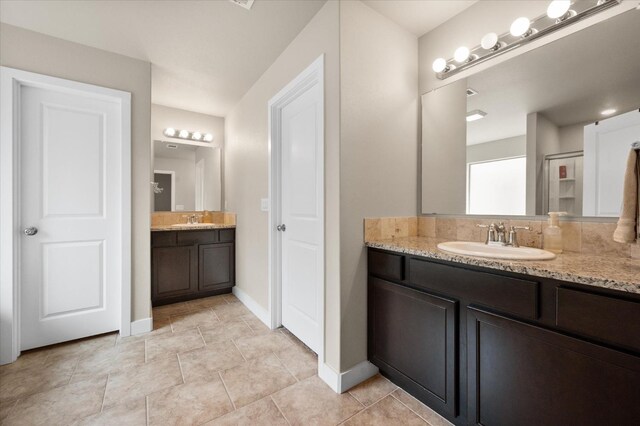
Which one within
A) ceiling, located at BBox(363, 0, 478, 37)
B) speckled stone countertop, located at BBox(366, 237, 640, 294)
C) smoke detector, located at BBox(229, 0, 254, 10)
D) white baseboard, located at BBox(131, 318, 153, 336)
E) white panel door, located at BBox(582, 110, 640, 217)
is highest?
smoke detector, located at BBox(229, 0, 254, 10)

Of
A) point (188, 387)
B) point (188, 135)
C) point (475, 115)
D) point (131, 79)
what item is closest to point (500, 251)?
point (475, 115)

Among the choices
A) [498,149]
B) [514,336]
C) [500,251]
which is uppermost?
[498,149]

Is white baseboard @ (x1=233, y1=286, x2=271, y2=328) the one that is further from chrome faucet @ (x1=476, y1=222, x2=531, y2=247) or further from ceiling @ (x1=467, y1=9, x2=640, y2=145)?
ceiling @ (x1=467, y1=9, x2=640, y2=145)

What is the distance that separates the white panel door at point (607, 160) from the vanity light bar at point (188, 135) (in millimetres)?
3893

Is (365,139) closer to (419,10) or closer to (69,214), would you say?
(419,10)

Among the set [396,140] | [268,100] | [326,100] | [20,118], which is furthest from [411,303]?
[20,118]

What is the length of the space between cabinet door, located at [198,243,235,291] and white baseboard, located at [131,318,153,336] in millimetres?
819

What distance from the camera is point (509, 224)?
1.59 metres

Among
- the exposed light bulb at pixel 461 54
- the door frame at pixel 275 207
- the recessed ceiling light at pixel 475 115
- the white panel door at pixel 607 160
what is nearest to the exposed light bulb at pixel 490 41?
the exposed light bulb at pixel 461 54

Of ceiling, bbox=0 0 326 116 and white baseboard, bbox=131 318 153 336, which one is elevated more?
ceiling, bbox=0 0 326 116

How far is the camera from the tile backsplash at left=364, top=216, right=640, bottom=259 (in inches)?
49.5

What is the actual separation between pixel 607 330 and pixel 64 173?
3.34m

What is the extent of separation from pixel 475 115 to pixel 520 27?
0.49m

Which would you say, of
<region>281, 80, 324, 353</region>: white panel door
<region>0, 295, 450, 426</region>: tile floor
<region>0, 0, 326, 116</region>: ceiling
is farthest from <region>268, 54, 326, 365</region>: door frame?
<region>0, 0, 326, 116</region>: ceiling
